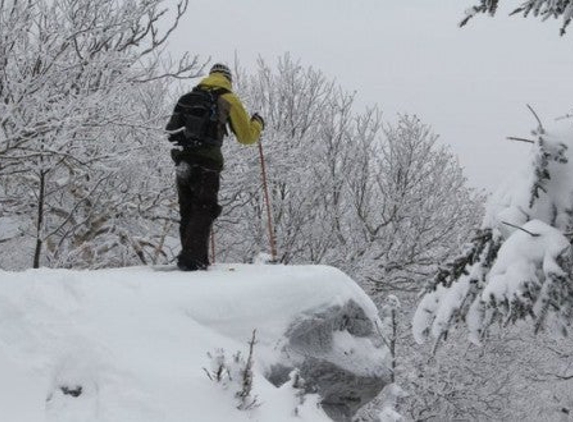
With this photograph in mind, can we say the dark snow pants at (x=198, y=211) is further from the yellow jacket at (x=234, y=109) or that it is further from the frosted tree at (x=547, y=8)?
the frosted tree at (x=547, y=8)

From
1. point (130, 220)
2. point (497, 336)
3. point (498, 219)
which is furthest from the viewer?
point (497, 336)

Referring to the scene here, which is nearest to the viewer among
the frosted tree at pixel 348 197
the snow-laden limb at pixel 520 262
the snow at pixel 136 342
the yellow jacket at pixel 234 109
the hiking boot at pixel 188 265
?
the snow-laden limb at pixel 520 262

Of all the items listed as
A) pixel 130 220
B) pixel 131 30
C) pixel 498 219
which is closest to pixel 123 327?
pixel 498 219

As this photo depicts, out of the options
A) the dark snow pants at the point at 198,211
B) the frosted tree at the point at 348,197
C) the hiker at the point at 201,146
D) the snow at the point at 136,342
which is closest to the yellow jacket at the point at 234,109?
the hiker at the point at 201,146

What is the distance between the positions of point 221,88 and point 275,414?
3.28 metres

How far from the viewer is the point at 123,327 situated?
384cm

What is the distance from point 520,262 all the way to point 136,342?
2.23 meters

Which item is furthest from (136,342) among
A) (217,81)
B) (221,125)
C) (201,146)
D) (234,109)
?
(217,81)

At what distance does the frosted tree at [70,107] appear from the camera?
6785 millimetres

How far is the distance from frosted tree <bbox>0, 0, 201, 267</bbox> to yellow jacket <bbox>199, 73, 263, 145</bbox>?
1.11 meters

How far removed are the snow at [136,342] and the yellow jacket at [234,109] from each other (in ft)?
5.34

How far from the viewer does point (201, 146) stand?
5.88 metres

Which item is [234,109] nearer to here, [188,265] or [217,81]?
[217,81]

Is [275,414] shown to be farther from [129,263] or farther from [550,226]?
[129,263]
